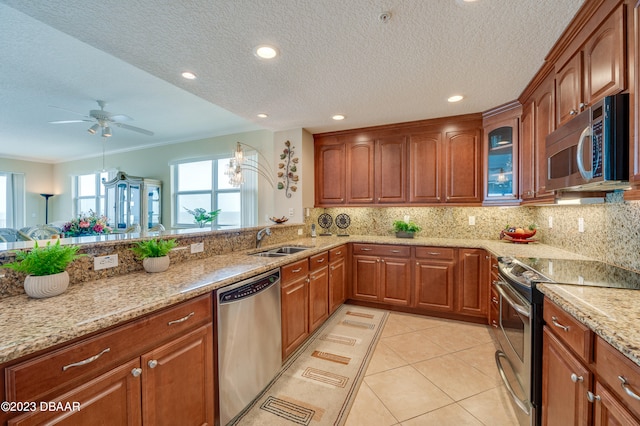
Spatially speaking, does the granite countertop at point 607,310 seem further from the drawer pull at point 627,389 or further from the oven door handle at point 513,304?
the oven door handle at point 513,304

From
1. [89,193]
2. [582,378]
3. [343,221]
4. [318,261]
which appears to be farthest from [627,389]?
[89,193]

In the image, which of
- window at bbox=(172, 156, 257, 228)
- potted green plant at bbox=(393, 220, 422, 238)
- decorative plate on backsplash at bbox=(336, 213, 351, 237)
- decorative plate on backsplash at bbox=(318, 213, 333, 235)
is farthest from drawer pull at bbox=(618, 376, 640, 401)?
window at bbox=(172, 156, 257, 228)

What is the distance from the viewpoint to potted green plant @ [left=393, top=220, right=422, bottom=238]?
3.52 m

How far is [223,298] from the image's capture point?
155 centimetres

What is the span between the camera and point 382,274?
336 cm

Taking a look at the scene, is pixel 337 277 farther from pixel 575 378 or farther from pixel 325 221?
pixel 575 378

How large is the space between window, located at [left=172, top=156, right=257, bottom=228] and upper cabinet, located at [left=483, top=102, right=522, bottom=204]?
354cm

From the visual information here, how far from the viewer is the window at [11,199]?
22.1 ft

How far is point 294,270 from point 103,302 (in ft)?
4.53

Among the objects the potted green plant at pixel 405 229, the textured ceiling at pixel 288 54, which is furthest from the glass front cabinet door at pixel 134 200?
the potted green plant at pixel 405 229

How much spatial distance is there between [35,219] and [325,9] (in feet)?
33.2

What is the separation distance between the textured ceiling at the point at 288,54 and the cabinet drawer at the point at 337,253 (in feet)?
5.50

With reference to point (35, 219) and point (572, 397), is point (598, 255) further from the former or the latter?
point (35, 219)

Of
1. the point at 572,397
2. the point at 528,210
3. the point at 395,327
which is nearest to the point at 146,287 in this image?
the point at 572,397
